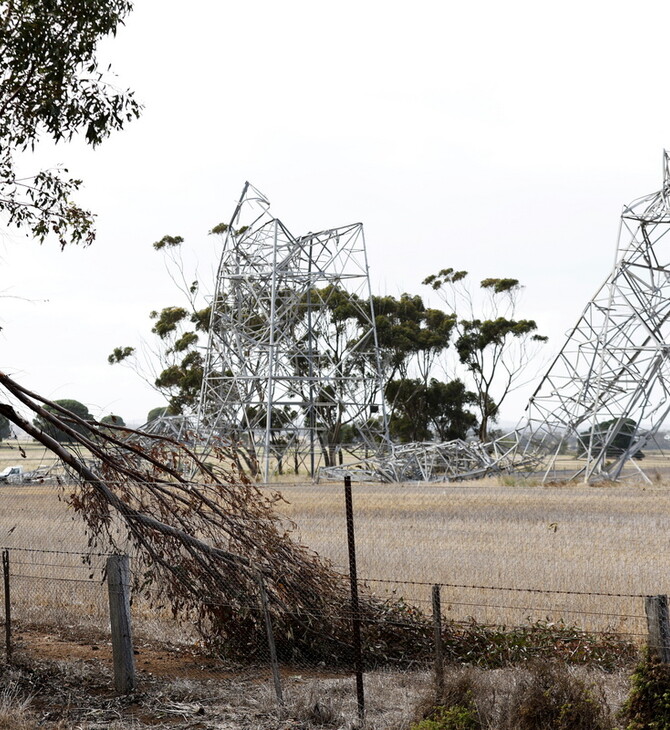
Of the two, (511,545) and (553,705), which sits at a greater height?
(553,705)

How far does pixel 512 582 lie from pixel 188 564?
534 cm

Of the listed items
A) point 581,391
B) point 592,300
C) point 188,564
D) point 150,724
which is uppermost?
point 592,300

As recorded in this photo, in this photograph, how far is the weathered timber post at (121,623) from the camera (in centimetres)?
866

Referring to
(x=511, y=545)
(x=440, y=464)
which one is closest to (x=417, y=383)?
(x=440, y=464)

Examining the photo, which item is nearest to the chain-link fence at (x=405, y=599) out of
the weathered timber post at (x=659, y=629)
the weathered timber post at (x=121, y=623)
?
the weathered timber post at (x=121, y=623)

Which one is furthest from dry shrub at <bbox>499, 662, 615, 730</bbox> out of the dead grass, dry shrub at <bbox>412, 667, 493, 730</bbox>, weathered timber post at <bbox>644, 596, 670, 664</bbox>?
the dead grass

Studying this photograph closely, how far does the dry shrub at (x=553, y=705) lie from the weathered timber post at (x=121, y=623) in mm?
3364

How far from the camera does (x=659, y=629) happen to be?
6.37 meters

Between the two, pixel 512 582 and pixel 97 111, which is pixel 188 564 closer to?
pixel 512 582

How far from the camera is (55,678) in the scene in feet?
30.0

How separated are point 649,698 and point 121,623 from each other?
14.7 ft

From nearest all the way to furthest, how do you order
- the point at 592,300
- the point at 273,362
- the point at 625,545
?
the point at 625,545, the point at 592,300, the point at 273,362

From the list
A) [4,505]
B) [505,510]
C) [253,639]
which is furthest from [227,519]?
[4,505]

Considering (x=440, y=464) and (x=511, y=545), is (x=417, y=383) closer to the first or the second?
(x=440, y=464)
